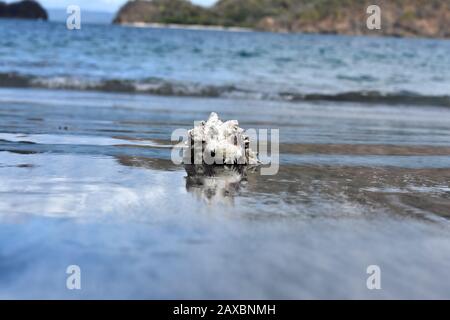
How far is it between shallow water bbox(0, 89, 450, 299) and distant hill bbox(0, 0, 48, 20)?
88.7m

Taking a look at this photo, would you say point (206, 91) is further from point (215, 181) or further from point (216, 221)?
point (216, 221)

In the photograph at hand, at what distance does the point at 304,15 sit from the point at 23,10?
40106 millimetres

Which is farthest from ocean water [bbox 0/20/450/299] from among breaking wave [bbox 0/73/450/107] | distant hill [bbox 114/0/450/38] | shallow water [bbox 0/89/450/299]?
distant hill [bbox 114/0/450/38]

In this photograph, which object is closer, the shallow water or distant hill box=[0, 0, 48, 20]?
the shallow water

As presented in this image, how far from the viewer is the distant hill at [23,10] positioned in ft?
290

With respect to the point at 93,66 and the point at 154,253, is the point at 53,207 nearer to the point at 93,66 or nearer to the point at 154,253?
the point at 154,253

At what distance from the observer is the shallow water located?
252cm

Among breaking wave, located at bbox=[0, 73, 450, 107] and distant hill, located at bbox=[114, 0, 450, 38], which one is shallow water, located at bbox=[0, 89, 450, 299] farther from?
distant hill, located at bbox=[114, 0, 450, 38]

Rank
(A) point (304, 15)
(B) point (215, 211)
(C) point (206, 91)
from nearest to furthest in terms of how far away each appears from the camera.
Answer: (B) point (215, 211) → (C) point (206, 91) → (A) point (304, 15)

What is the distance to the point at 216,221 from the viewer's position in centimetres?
333

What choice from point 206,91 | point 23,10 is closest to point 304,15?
point 23,10

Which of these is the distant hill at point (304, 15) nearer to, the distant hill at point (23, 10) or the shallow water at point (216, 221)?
the distant hill at point (23, 10)

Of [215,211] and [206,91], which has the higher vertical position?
[206,91]
